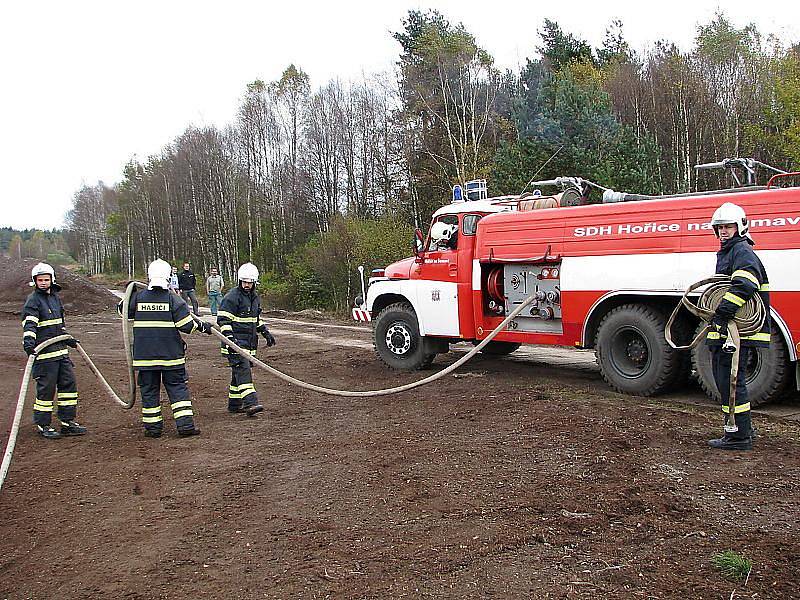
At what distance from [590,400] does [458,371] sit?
10.1ft

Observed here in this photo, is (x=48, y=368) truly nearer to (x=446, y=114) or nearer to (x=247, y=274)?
(x=247, y=274)

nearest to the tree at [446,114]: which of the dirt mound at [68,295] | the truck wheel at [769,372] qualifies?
the dirt mound at [68,295]

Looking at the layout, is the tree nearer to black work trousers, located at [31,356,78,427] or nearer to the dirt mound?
the dirt mound

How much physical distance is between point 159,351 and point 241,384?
4.38ft

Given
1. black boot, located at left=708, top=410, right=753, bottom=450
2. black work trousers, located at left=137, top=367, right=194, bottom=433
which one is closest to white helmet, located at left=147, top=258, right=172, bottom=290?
black work trousers, located at left=137, top=367, right=194, bottom=433

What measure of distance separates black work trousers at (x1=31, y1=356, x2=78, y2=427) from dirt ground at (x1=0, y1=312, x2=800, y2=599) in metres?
0.29

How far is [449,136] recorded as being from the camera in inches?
1160

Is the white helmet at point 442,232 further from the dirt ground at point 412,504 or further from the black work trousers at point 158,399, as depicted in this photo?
the black work trousers at point 158,399

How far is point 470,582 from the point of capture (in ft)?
13.5

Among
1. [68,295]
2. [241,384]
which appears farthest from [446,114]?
[241,384]

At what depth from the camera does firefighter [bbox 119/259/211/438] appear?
811 centimetres

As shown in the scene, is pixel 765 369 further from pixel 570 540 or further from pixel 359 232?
pixel 359 232

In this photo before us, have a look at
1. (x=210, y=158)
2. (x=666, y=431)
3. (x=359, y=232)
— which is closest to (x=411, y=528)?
(x=666, y=431)

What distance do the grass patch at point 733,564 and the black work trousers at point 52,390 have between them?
6879 mm
